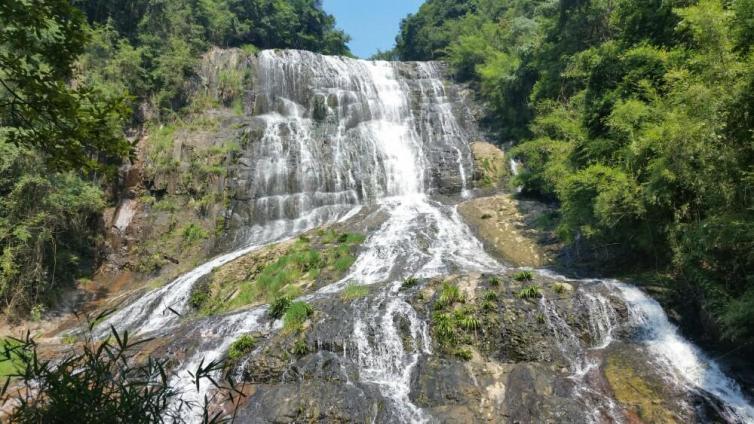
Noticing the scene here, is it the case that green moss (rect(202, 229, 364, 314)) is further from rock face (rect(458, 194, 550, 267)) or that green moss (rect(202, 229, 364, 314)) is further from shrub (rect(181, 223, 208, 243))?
shrub (rect(181, 223, 208, 243))

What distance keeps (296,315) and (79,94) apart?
6.99 metres

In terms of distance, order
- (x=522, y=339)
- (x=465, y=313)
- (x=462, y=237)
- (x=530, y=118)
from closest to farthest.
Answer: (x=522, y=339)
(x=465, y=313)
(x=462, y=237)
(x=530, y=118)

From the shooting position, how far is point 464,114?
28.7 meters

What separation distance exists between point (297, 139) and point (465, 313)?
55.6ft

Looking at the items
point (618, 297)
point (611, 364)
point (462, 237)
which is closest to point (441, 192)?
point (462, 237)

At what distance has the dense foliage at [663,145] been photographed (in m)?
6.91

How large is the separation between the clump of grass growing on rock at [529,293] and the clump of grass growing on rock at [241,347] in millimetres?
6149

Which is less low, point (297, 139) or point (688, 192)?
point (297, 139)

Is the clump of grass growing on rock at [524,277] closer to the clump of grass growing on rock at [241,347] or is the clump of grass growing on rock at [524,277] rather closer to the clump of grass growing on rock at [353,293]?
the clump of grass growing on rock at [353,293]

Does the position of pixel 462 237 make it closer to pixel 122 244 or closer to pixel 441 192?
pixel 441 192

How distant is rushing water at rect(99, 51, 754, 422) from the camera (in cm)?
877

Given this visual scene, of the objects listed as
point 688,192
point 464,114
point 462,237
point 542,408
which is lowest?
point 542,408

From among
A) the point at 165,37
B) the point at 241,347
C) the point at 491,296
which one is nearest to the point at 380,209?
the point at 491,296

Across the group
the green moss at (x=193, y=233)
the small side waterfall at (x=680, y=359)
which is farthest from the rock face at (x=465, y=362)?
the green moss at (x=193, y=233)
